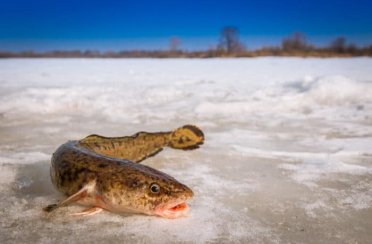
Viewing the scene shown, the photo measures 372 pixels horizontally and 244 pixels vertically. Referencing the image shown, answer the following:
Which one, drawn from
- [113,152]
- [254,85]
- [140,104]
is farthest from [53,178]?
[254,85]

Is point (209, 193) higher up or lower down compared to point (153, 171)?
lower down

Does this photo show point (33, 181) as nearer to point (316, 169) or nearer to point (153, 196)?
point (153, 196)

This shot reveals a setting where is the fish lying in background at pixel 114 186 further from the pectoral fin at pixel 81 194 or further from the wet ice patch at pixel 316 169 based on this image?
the wet ice patch at pixel 316 169

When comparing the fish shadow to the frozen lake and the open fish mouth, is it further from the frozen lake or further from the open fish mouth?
the open fish mouth

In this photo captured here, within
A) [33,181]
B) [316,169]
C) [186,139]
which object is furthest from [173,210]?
[186,139]

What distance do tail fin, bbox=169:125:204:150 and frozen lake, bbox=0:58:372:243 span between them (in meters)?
0.13

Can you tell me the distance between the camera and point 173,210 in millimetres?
2520

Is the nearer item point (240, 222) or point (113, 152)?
point (240, 222)

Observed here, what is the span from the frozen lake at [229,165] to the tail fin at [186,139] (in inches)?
5.3

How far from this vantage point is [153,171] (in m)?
2.66

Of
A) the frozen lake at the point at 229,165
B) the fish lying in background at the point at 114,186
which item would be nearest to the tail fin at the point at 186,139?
the frozen lake at the point at 229,165

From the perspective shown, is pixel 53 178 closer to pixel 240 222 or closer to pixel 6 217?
pixel 6 217

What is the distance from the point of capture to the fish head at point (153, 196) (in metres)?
2.45

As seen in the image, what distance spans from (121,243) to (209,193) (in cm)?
102
